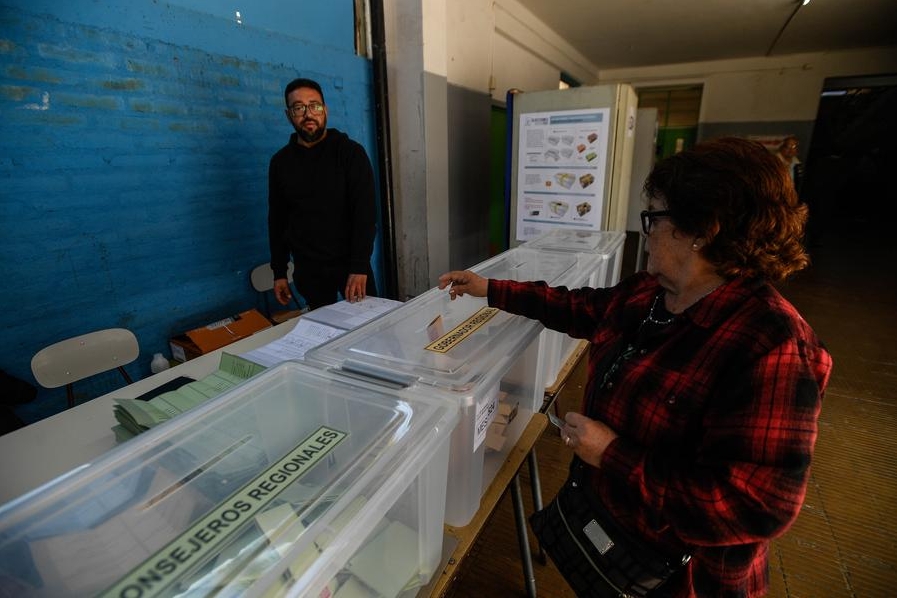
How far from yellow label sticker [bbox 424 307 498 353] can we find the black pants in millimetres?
960

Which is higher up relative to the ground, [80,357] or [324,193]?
[324,193]

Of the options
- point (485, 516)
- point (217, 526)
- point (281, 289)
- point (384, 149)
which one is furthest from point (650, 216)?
point (384, 149)

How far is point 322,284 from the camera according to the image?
2023 mm

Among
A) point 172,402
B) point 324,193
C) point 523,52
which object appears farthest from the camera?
Answer: point 523,52

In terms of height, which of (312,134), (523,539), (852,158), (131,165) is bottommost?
(523,539)

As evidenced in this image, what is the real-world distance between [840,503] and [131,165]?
3361 mm

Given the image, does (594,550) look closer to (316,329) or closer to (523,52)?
(316,329)

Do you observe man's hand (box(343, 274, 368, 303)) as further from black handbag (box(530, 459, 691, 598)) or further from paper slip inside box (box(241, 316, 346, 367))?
black handbag (box(530, 459, 691, 598))

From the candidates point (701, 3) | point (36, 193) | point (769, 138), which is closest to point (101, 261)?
point (36, 193)

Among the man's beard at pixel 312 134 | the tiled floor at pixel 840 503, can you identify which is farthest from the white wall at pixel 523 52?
the tiled floor at pixel 840 503

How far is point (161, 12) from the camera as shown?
181cm

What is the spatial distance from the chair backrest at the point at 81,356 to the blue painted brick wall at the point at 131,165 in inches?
9.9

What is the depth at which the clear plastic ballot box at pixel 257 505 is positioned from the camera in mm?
437

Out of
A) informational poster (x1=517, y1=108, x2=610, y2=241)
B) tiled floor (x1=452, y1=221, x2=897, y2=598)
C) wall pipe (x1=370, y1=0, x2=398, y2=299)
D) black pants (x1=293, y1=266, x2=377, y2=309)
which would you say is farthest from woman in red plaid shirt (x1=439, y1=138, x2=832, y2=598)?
wall pipe (x1=370, y1=0, x2=398, y2=299)
